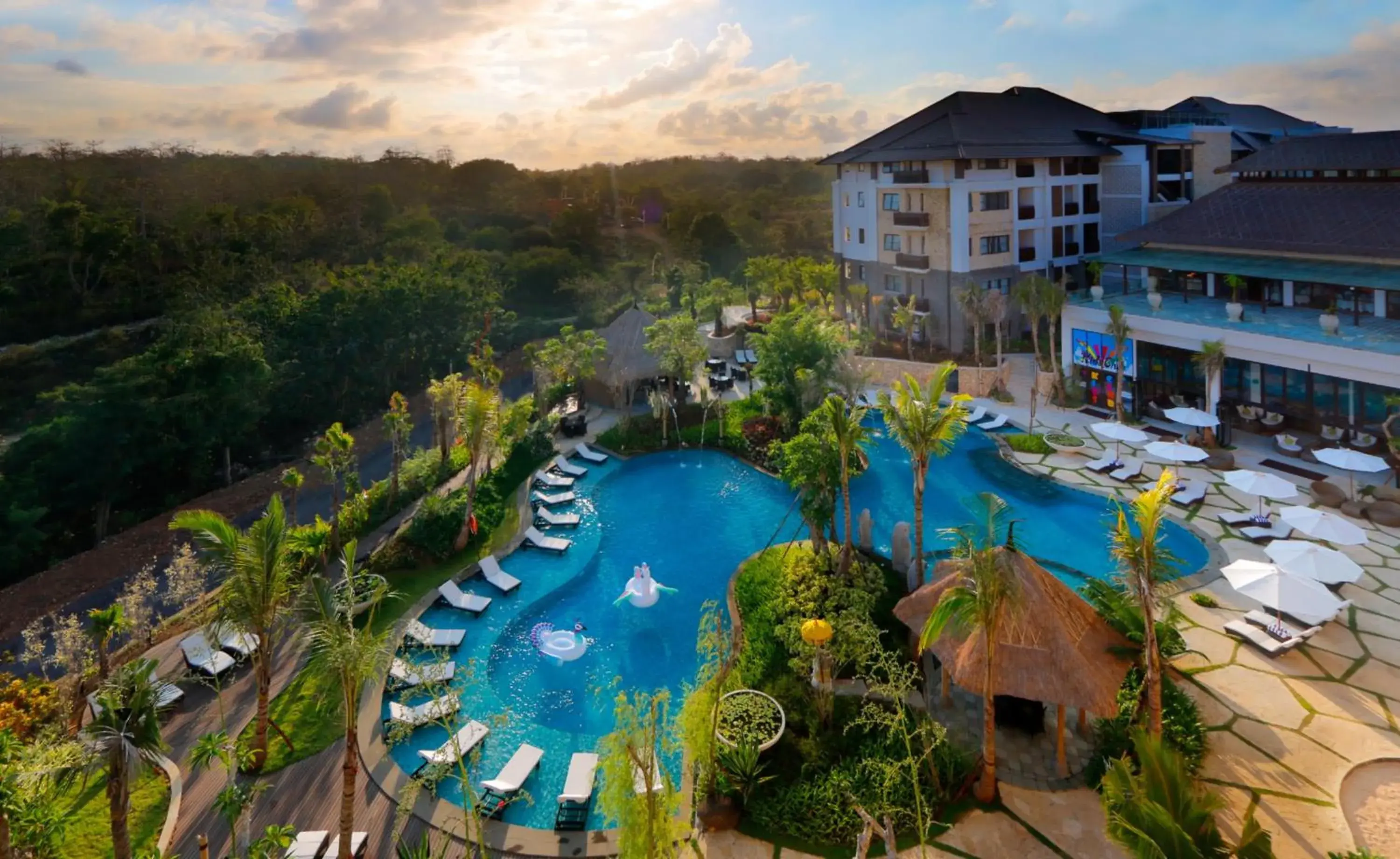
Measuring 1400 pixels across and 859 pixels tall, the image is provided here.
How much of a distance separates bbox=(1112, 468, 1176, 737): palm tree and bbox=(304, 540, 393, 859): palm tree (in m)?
10.9

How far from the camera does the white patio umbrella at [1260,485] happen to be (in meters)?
20.6

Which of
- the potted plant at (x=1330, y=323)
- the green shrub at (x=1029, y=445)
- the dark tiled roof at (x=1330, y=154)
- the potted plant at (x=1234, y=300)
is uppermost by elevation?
the dark tiled roof at (x=1330, y=154)

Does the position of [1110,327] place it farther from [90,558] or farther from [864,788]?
[90,558]

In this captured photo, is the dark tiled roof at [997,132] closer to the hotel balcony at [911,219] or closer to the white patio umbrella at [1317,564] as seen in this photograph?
the hotel balcony at [911,219]

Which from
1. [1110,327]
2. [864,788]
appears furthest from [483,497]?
[1110,327]

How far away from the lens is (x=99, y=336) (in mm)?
40625

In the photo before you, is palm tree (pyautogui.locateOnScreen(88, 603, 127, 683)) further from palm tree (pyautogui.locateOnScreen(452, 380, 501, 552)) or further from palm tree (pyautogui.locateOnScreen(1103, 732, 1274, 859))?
palm tree (pyautogui.locateOnScreen(1103, 732, 1274, 859))

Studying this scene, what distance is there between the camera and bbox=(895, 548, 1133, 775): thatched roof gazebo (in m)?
13.1

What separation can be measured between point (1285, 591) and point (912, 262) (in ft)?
92.3

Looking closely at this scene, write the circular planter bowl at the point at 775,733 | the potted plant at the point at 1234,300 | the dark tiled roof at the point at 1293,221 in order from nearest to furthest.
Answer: the circular planter bowl at the point at 775,733
the dark tiled roof at the point at 1293,221
the potted plant at the point at 1234,300

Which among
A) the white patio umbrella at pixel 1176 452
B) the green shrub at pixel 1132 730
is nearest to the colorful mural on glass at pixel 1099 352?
the white patio umbrella at pixel 1176 452

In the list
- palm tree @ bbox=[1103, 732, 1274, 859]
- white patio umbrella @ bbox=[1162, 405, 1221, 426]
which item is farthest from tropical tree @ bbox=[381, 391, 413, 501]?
white patio umbrella @ bbox=[1162, 405, 1221, 426]

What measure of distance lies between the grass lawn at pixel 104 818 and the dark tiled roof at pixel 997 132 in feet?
119

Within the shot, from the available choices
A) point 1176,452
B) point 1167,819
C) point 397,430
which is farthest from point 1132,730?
point 397,430
